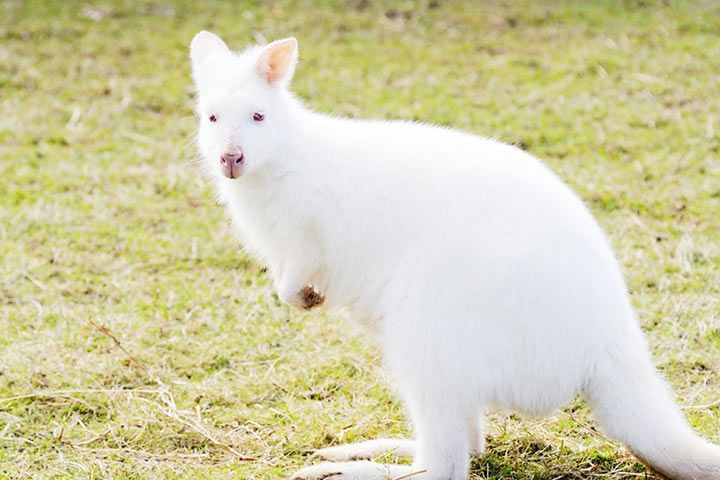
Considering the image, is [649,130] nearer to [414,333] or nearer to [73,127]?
[73,127]

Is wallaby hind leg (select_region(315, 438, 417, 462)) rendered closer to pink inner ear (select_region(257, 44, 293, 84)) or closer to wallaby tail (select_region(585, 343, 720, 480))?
wallaby tail (select_region(585, 343, 720, 480))

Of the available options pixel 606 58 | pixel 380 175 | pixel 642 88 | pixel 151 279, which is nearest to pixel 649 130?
pixel 642 88

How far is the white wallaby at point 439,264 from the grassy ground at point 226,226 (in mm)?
359

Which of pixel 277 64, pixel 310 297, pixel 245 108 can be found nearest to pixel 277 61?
pixel 277 64

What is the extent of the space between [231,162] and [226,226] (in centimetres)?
196

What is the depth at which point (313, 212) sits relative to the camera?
3004mm

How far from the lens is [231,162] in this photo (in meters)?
2.88

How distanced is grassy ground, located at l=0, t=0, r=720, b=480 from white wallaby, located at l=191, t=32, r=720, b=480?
36cm

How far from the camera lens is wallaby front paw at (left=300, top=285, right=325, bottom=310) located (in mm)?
3090

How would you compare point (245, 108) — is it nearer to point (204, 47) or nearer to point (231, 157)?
point (231, 157)

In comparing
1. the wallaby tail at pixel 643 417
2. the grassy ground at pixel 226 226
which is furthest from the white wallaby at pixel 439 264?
the grassy ground at pixel 226 226

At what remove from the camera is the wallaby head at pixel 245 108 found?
2926 mm

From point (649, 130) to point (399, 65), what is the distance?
1.56 meters

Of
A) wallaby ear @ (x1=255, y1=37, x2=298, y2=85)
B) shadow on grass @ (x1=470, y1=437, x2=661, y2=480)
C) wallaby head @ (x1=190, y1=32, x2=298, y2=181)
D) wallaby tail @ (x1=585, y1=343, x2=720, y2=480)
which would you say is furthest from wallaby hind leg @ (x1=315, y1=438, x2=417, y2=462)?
wallaby ear @ (x1=255, y1=37, x2=298, y2=85)
